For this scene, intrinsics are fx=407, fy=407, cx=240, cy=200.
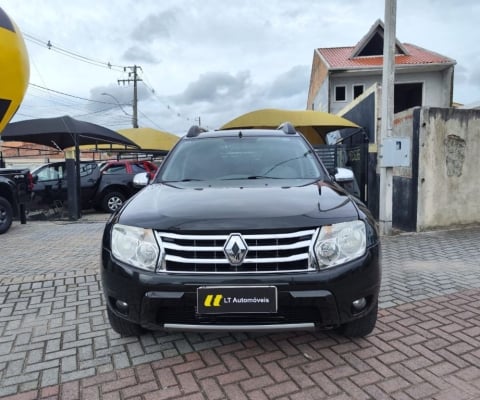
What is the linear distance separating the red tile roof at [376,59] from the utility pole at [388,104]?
695 inches

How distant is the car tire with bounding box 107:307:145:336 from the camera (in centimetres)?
287

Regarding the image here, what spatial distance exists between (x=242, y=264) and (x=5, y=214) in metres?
7.70

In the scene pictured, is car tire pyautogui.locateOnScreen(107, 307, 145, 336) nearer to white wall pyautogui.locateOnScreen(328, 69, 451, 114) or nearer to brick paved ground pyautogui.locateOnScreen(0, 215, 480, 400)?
brick paved ground pyautogui.locateOnScreen(0, 215, 480, 400)

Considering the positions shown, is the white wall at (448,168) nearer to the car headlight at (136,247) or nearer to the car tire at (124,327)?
the car tire at (124,327)

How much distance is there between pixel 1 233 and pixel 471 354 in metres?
8.52

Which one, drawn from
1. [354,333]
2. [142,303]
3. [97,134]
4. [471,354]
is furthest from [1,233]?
[471,354]

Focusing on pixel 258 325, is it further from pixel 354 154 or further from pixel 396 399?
pixel 354 154

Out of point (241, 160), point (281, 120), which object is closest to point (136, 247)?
point (241, 160)

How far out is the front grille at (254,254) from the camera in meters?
2.33

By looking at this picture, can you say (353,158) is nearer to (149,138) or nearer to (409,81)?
(149,138)

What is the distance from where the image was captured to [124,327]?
9.55 ft

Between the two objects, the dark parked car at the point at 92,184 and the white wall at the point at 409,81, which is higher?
the white wall at the point at 409,81

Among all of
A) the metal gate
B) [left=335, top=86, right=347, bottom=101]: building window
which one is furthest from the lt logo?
[left=335, top=86, right=347, bottom=101]: building window

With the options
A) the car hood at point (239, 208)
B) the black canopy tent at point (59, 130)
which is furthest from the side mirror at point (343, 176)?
the black canopy tent at point (59, 130)
